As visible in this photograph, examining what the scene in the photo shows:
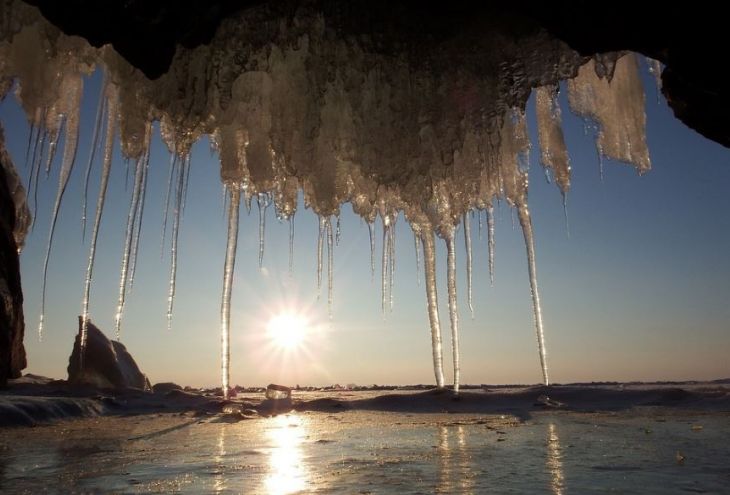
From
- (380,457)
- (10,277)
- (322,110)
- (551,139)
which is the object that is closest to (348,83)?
(322,110)

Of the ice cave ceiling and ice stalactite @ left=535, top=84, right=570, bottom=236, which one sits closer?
the ice cave ceiling

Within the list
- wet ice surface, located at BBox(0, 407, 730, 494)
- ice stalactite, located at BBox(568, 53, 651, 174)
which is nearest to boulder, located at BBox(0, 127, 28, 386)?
wet ice surface, located at BBox(0, 407, 730, 494)

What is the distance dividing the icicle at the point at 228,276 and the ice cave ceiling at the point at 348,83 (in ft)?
0.08

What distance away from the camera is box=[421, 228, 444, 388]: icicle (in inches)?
338

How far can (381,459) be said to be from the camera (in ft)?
10.9

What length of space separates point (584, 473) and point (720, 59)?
318cm

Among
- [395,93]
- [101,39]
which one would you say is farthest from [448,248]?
[101,39]

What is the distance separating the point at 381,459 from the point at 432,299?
18.0 ft

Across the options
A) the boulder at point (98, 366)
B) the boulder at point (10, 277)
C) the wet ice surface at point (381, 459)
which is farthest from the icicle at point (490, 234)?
the boulder at point (98, 366)

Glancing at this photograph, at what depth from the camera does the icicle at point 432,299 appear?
858 centimetres

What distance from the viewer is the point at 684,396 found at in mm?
9703

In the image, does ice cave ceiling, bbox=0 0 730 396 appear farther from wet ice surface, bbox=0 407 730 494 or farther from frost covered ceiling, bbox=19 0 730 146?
wet ice surface, bbox=0 407 730 494

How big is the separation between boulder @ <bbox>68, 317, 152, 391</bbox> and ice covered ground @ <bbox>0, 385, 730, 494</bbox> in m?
10.9

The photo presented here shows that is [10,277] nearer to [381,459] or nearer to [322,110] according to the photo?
[322,110]
